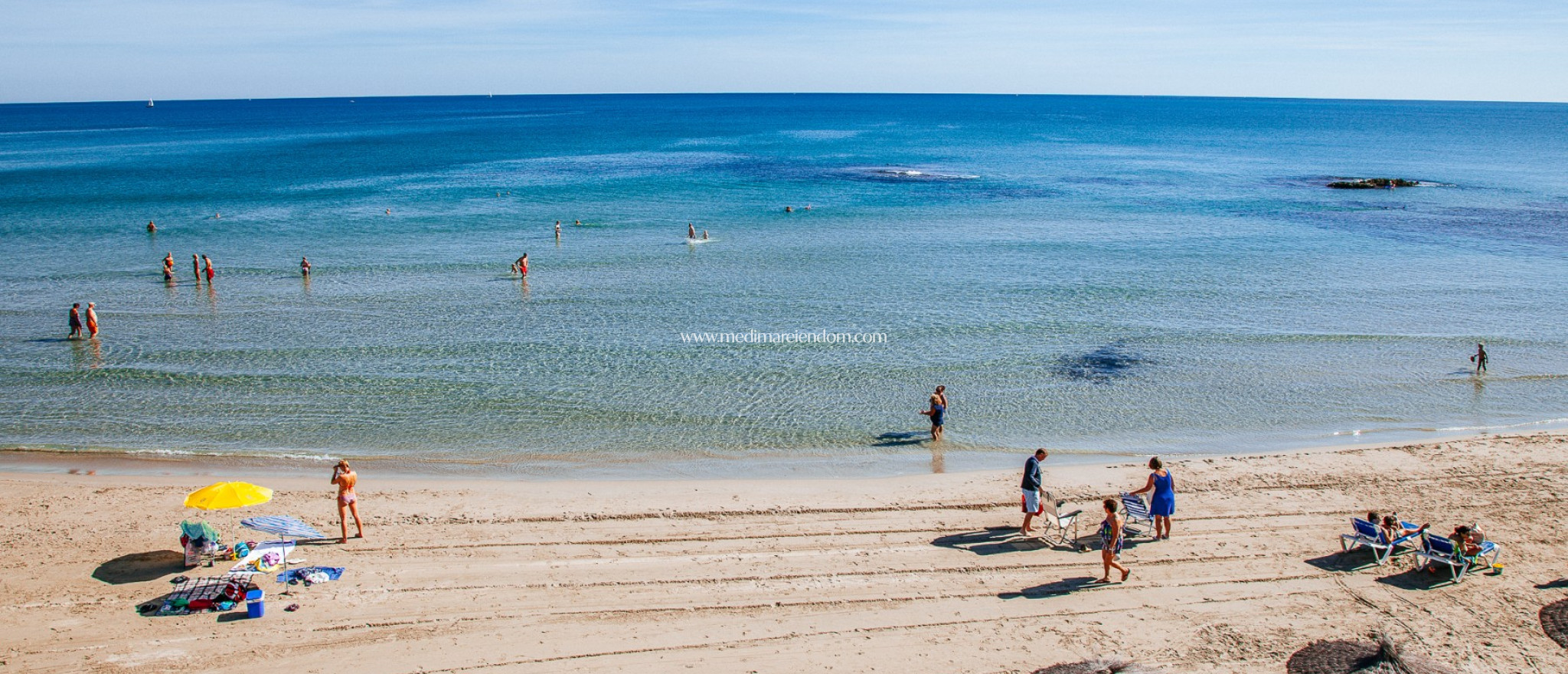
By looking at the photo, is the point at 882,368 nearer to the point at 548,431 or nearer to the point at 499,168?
the point at 548,431

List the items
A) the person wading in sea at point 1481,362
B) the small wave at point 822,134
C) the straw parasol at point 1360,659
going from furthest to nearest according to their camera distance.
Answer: the small wave at point 822,134
the person wading in sea at point 1481,362
the straw parasol at point 1360,659

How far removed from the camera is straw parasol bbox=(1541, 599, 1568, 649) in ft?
33.7

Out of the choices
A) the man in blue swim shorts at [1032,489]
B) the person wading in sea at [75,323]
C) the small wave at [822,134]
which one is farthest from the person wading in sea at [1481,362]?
the small wave at [822,134]

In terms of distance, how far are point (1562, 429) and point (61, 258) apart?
49.8 m

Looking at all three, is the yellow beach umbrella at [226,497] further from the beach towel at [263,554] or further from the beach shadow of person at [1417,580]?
the beach shadow of person at [1417,580]

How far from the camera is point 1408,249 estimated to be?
131 feet

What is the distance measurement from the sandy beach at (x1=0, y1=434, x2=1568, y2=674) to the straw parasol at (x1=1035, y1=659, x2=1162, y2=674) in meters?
0.40

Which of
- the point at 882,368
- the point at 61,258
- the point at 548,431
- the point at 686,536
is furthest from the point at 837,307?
the point at 61,258

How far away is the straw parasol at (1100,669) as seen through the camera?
9359mm

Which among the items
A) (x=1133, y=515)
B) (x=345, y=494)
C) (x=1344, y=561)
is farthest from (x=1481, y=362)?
(x=345, y=494)

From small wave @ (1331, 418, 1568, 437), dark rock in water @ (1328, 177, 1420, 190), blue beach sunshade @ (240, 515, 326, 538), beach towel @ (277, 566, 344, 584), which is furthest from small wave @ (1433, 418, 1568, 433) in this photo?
dark rock in water @ (1328, 177, 1420, 190)

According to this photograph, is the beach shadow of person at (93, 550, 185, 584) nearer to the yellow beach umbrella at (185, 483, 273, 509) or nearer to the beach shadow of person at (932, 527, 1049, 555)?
the yellow beach umbrella at (185, 483, 273, 509)

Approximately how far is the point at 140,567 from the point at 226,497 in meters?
1.67

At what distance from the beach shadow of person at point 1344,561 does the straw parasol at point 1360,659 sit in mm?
2123
